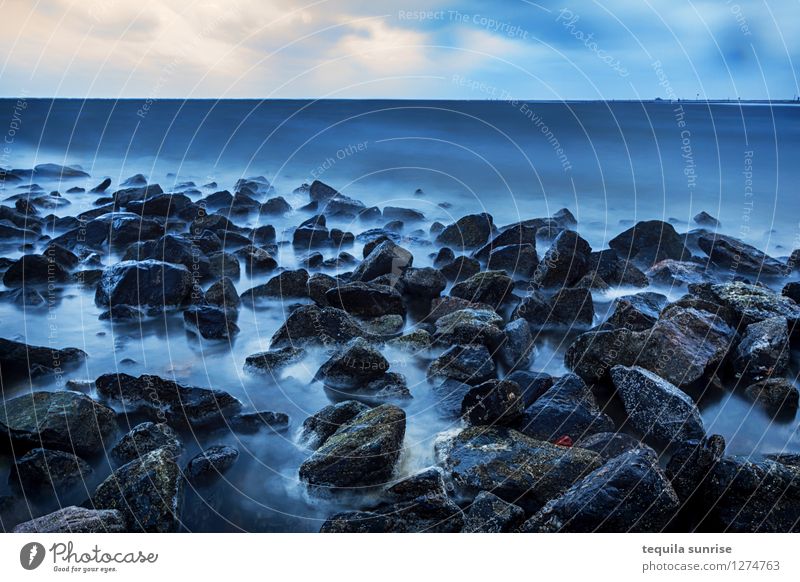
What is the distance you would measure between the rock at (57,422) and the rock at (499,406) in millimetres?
2660

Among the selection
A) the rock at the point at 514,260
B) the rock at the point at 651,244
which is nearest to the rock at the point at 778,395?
the rock at the point at 514,260

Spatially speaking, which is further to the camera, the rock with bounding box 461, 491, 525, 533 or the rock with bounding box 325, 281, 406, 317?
the rock with bounding box 325, 281, 406, 317

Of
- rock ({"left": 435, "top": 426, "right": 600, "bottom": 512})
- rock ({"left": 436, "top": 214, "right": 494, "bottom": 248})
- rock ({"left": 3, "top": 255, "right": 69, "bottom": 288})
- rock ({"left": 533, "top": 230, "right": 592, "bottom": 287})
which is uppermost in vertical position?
rock ({"left": 436, "top": 214, "right": 494, "bottom": 248})

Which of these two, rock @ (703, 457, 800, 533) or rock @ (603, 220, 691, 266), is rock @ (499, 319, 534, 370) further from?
rock @ (603, 220, 691, 266)

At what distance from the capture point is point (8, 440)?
4.26 m

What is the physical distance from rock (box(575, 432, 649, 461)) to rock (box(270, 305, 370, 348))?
2497mm

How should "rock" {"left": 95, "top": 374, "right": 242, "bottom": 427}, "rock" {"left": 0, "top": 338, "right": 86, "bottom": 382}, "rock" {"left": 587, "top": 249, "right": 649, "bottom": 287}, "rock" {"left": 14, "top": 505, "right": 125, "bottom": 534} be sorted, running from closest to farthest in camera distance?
"rock" {"left": 14, "top": 505, "right": 125, "bottom": 534}
"rock" {"left": 95, "top": 374, "right": 242, "bottom": 427}
"rock" {"left": 0, "top": 338, "right": 86, "bottom": 382}
"rock" {"left": 587, "top": 249, "right": 649, "bottom": 287}

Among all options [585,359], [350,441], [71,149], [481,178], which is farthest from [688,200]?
[71,149]

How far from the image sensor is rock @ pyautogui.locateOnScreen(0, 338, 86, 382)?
5.27 m

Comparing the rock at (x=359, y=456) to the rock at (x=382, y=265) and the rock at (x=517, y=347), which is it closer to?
the rock at (x=517, y=347)

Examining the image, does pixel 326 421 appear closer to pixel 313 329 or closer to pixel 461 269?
pixel 313 329

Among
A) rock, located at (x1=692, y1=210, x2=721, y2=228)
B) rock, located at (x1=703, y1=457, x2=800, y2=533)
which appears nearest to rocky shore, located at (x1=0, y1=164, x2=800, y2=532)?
rock, located at (x1=703, y1=457, x2=800, y2=533)

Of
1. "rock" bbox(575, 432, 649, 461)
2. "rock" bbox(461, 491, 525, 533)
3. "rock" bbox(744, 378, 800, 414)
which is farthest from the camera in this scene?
"rock" bbox(744, 378, 800, 414)

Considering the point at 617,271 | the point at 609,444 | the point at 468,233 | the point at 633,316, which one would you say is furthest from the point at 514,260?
the point at 609,444
